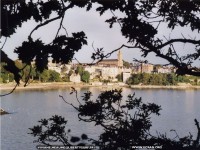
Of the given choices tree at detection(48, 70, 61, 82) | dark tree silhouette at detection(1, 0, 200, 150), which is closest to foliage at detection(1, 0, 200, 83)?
dark tree silhouette at detection(1, 0, 200, 150)

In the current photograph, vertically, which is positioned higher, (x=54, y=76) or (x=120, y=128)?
(x=54, y=76)

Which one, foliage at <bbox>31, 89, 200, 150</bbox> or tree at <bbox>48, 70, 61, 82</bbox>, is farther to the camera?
tree at <bbox>48, 70, 61, 82</bbox>

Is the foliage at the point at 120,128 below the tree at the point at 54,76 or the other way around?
below

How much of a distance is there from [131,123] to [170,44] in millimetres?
1112

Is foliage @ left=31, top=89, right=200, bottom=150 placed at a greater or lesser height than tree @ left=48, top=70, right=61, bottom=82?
lesser

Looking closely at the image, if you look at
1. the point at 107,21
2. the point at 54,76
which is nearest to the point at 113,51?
the point at 107,21

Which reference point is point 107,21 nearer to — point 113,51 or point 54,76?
point 113,51

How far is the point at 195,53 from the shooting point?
14.0 ft

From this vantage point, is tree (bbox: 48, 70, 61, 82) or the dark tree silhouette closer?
the dark tree silhouette

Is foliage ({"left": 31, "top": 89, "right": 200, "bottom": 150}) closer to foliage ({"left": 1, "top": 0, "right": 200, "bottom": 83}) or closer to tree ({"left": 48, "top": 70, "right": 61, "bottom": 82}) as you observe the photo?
foliage ({"left": 1, "top": 0, "right": 200, "bottom": 83})

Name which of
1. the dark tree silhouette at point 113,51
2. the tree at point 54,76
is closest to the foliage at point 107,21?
the dark tree silhouette at point 113,51

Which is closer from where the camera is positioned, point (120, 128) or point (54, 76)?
point (120, 128)

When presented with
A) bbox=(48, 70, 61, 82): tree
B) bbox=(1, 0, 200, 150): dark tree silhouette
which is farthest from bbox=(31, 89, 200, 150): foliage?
bbox=(48, 70, 61, 82): tree

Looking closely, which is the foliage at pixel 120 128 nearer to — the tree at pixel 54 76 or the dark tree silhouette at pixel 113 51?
the dark tree silhouette at pixel 113 51
